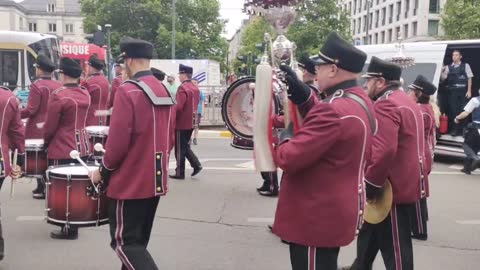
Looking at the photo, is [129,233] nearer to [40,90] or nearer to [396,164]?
[396,164]

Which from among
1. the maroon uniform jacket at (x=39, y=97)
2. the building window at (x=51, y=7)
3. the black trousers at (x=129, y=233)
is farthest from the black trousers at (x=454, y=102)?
the building window at (x=51, y=7)

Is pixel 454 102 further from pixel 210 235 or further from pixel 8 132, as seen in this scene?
pixel 8 132

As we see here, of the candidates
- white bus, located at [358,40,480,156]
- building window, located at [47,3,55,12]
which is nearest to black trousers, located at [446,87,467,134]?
white bus, located at [358,40,480,156]

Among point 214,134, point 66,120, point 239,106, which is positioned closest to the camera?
point 239,106

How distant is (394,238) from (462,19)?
28095 mm

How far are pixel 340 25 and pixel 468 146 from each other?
27049 millimetres

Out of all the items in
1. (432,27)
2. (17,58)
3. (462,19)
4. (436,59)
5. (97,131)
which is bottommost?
(97,131)

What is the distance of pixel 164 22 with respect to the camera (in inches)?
1897

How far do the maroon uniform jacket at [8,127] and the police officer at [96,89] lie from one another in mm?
3905

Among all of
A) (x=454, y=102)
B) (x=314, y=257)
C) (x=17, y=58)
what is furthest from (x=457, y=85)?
(x=17, y=58)

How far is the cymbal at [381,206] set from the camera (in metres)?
4.19

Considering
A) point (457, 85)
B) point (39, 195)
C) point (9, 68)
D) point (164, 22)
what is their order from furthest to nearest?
1. point (164, 22)
2. point (9, 68)
3. point (457, 85)
4. point (39, 195)

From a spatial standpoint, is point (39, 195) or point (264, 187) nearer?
point (39, 195)

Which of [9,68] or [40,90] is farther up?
[9,68]
